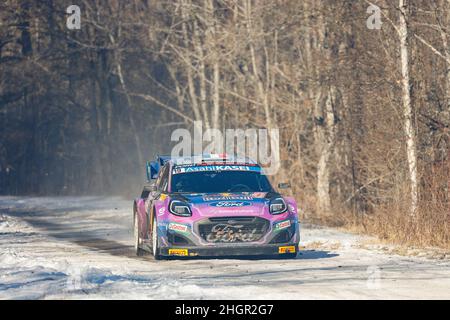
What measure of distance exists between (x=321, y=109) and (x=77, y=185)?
32482 millimetres

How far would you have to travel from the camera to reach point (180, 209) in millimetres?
15664

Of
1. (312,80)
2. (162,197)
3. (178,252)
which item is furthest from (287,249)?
(312,80)

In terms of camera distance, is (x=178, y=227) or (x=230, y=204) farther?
(x=230, y=204)

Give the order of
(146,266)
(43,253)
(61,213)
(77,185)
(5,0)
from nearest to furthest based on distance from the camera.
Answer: (146,266) → (43,253) → (61,213) → (5,0) → (77,185)

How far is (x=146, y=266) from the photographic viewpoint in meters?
14.7

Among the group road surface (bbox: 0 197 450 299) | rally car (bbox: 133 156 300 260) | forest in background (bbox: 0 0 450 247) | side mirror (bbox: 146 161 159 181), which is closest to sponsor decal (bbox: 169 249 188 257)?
rally car (bbox: 133 156 300 260)

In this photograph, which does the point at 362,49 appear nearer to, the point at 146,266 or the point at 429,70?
the point at 429,70

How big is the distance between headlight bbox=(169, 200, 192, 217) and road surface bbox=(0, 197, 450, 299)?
2.43 feet

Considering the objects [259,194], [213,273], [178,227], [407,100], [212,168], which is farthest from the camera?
[407,100]

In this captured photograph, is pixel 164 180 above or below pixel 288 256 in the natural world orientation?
above

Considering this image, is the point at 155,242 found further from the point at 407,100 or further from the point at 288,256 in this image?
the point at 407,100

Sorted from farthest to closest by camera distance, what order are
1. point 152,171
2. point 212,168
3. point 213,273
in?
point 152,171
point 212,168
point 213,273

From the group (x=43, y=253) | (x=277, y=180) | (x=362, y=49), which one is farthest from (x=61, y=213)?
(x=43, y=253)

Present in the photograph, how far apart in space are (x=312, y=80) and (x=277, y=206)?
13525 mm
